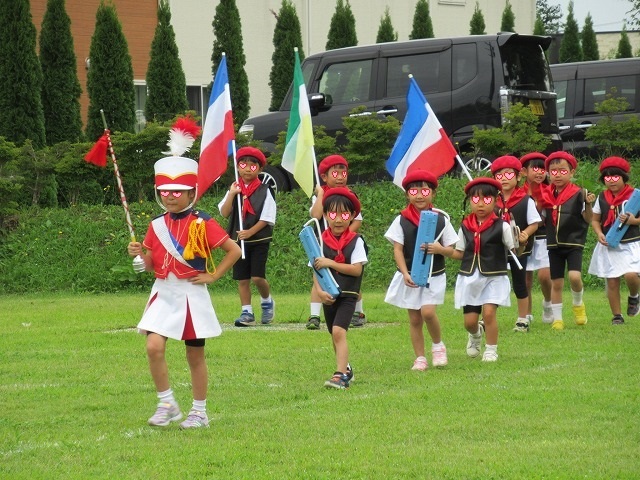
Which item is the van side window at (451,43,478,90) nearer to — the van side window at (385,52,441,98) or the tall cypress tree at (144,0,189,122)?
the van side window at (385,52,441,98)

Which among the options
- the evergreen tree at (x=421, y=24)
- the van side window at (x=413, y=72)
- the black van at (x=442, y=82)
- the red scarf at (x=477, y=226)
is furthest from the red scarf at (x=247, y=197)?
the evergreen tree at (x=421, y=24)

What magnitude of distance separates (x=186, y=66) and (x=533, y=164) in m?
20.1

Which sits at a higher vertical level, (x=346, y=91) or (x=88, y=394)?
(x=346, y=91)

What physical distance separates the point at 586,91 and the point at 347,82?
4.65 metres

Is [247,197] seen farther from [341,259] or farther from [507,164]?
[341,259]

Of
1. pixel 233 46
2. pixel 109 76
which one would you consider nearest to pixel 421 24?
pixel 233 46

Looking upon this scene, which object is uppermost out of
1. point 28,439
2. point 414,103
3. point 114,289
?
point 414,103

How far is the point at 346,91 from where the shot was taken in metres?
20.6

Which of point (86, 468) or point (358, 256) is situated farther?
point (358, 256)

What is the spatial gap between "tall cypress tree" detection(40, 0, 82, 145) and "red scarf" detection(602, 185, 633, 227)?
538 inches

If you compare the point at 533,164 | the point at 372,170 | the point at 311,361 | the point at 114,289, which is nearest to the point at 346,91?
the point at 372,170

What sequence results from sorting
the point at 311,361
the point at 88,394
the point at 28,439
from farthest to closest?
the point at 311,361, the point at 88,394, the point at 28,439

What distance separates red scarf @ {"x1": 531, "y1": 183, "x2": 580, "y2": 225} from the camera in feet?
43.7

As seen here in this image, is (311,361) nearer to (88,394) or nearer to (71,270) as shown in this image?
(88,394)
